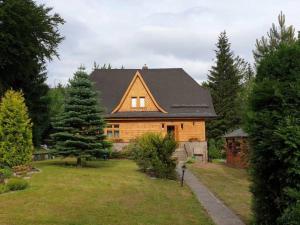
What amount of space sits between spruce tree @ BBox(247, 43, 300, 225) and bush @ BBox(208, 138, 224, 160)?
36810 mm

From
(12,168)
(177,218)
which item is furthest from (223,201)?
(12,168)

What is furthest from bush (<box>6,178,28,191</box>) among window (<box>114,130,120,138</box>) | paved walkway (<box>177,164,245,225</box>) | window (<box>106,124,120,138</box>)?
window (<box>114,130,120,138</box>)

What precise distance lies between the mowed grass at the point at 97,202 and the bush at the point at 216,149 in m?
26.6

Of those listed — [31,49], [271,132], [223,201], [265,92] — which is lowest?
[223,201]

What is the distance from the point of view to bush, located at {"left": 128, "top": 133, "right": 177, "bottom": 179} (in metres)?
21.3

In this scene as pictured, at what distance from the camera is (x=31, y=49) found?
27.2 m

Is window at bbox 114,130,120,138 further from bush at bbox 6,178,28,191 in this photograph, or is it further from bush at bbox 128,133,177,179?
bush at bbox 6,178,28,191

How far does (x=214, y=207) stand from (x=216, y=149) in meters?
33.9

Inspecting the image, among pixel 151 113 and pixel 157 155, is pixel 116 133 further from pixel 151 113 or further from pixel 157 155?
pixel 157 155

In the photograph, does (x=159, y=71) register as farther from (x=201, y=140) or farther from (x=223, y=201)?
(x=223, y=201)

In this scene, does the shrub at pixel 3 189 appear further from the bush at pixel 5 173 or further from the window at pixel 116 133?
the window at pixel 116 133

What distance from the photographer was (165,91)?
42812 millimetres

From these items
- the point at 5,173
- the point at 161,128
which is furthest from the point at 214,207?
the point at 161,128

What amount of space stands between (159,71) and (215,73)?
1488 cm
